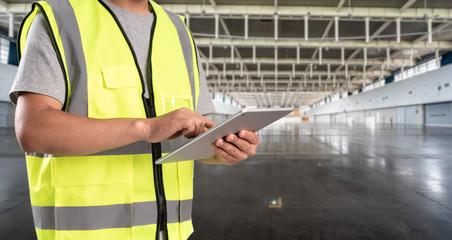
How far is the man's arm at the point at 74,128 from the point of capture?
2.01 ft

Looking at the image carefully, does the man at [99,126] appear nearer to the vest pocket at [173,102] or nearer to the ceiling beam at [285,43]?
the vest pocket at [173,102]

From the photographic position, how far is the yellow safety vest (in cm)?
73

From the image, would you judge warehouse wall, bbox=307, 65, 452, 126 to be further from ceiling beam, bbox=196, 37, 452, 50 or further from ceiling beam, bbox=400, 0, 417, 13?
ceiling beam, bbox=400, 0, 417, 13

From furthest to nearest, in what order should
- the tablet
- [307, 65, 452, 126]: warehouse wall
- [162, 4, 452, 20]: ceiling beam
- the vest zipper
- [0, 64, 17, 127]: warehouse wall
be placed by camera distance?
1. [307, 65, 452, 126]: warehouse wall
2. [0, 64, 17, 127]: warehouse wall
3. [162, 4, 452, 20]: ceiling beam
4. the vest zipper
5. the tablet

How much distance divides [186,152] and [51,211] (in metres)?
0.48

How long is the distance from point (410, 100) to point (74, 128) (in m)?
34.9

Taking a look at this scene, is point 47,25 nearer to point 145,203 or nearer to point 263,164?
point 145,203

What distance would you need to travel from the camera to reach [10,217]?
2680mm

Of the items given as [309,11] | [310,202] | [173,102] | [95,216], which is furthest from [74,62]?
[309,11]

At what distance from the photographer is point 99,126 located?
640mm

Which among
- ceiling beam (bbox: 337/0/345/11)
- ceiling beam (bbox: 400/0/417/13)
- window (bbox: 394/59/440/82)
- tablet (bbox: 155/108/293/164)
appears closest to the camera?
tablet (bbox: 155/108/293/164)

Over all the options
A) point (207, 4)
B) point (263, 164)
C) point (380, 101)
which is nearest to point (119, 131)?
point (263, 164)

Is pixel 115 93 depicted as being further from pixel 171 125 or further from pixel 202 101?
pixel 202 101

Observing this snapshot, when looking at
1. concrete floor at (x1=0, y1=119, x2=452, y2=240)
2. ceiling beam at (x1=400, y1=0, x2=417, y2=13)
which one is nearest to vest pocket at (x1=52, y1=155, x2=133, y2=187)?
concrete floor at (x1=0, y1=119, x2=452, y2=240)
